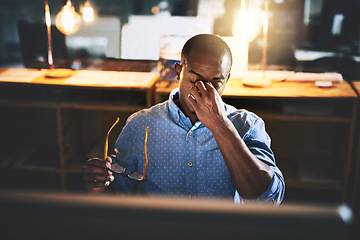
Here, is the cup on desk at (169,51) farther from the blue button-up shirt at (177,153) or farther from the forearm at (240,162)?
the forearm at (240,162)

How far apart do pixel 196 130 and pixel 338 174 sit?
4.94 ft

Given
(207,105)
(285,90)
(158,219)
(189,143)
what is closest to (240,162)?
(207,105)

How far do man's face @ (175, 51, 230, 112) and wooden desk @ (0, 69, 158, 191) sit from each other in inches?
38.4

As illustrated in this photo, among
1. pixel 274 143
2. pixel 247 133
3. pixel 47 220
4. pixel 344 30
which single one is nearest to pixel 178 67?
pixel 247 133

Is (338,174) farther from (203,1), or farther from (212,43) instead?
(203,1)

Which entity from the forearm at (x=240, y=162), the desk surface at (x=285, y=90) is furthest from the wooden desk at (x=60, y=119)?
the forearm at (x=240, y=162)

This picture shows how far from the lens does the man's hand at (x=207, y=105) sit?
130 centimetres

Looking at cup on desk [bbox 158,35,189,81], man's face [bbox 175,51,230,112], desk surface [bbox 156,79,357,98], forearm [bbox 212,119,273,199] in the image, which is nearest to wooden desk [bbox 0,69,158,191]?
cup on desk [bbox 158,35,189,81]

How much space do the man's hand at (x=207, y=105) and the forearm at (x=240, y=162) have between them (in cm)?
2

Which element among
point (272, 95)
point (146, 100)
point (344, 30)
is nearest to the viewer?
point (272, 95)

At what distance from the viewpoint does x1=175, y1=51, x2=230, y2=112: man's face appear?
4.90 feet

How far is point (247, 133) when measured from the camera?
1506 millimetres

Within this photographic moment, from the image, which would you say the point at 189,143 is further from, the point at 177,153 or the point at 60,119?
the point at 60,119

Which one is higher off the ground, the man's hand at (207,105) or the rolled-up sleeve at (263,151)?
the man's hand at (207,105)
